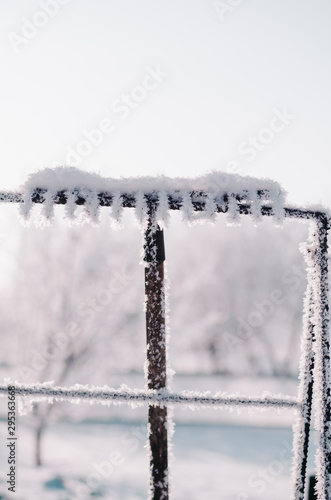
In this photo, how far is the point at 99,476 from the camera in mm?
7160

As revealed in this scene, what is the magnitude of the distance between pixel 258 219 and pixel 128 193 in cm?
60

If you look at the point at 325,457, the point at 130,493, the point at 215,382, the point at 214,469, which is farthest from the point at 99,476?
the point at 215,382

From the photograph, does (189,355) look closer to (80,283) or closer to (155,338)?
(80,283)

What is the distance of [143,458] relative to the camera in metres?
8.73

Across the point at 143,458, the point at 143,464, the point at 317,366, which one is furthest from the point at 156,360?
the point at 143,458

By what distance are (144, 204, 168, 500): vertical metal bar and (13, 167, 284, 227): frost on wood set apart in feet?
0.29

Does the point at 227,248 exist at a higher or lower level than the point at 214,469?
higher

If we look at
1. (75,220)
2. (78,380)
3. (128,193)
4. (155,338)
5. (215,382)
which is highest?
(128,193)

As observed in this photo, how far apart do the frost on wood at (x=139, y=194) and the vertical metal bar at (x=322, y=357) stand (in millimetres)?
449

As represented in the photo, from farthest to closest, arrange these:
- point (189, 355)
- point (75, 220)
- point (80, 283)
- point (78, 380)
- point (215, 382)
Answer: point (189, 355), point (215, 382), point (80, 283), point (78, 380), point (75, 220)

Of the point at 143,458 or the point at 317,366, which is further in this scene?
the point at 143,458

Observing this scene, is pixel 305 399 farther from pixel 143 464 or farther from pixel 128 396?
pixel 143 464

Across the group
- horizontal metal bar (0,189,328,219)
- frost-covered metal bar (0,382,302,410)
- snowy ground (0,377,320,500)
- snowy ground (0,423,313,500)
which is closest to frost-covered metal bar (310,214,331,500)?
frost-covered metal bar (0,382,302,410)

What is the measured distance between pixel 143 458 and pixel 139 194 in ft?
27.1
